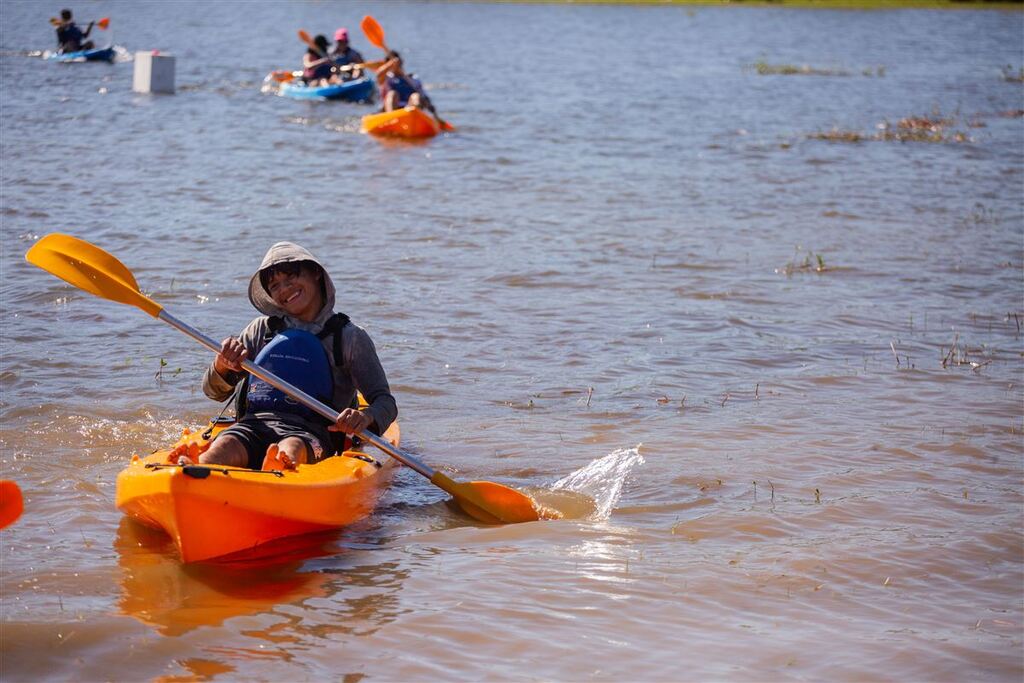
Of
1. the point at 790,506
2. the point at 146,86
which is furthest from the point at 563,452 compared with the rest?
the point at 146,86

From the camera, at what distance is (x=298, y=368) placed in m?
4.90

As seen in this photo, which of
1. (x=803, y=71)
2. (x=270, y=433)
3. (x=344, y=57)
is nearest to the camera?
(x=270, y=433)

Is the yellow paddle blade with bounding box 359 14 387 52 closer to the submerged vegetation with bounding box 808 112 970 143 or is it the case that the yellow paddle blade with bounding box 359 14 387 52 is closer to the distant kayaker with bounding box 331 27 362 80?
the distant kayaker with bounding box 331 27 362 80

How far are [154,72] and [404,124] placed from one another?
523cm

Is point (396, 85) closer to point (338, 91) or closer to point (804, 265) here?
point (338, 91)

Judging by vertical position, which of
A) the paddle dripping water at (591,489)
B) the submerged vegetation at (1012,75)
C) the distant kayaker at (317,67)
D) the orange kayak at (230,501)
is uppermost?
the submerged vegetation at (1012,75)

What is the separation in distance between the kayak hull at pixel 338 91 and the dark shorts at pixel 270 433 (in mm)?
15100

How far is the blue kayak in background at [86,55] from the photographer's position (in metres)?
22.9

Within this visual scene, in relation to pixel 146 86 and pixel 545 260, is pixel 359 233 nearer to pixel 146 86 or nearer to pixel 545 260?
pixel 545 260

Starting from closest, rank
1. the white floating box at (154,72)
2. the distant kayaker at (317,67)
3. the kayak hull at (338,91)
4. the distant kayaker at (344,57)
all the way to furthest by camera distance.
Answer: the white floating box at (154,72) → the kayak hull at (338,91) → the distant kayaker at (317,67) → the distant kayaker at (344,57)

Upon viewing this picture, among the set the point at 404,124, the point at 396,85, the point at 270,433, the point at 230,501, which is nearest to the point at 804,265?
the point at 270,433

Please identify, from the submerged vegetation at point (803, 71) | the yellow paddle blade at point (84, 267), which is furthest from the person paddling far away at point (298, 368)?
the submerged vegetation at point (803, 71)

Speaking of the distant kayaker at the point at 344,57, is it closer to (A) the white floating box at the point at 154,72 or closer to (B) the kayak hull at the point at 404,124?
(A) the white floating box at the point at 154,72

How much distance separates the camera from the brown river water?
12.9ft
